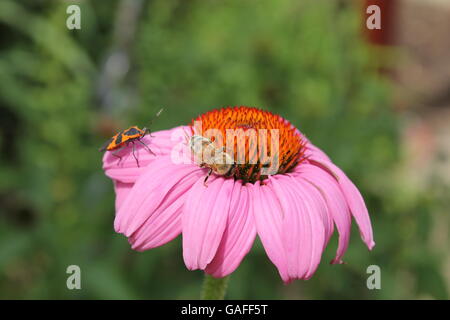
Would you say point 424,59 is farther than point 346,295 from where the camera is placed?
Yes

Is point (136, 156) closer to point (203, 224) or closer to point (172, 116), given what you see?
point (203, 224)

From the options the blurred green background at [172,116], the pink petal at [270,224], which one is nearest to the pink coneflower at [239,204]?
the pink petal at [270,224]

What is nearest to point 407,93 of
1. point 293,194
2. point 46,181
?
point 46,181

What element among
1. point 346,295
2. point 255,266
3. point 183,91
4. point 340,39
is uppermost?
point 340,39

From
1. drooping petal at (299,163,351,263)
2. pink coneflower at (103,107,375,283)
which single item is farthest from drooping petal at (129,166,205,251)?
drooping petal at (299,163,351,263)

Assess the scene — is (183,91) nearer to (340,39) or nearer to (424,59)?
(340,39)

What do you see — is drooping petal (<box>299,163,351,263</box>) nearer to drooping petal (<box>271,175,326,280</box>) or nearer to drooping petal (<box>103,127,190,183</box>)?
drooping petal (<box>271,175,326,280</box>)
